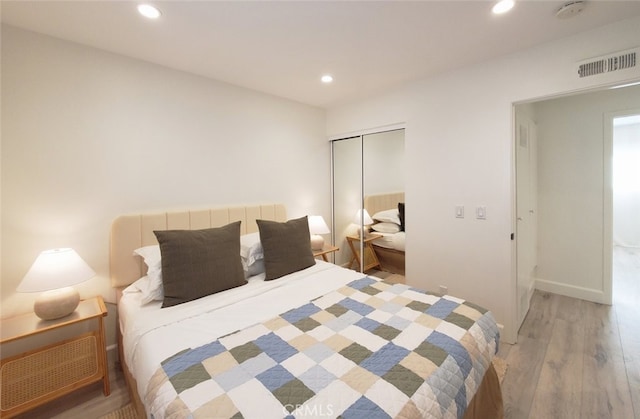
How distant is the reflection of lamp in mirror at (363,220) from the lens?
3428 millimetres

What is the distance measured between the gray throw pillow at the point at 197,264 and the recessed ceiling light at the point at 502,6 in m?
2.33

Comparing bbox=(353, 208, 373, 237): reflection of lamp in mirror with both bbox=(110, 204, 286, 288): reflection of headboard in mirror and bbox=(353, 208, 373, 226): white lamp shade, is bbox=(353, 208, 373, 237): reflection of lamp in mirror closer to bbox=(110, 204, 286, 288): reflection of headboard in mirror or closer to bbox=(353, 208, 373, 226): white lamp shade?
bbox=(353, 208, 373, 226): white lamp shade

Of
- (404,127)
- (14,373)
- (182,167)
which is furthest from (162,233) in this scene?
(404,127)

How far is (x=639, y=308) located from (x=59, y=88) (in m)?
5.54

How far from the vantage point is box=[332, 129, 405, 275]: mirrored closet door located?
3.08m

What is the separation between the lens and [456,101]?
2.49 meters

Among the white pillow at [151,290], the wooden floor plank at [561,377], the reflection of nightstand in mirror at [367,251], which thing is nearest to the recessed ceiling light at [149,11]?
the white pillow at [151,290]

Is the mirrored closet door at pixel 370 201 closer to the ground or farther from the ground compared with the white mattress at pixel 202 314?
farther from the ground

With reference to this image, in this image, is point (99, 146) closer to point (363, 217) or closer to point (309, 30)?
point (309, 30)

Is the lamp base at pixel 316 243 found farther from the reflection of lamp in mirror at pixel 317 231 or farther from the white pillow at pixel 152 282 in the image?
the white pillow at pixel 152 282

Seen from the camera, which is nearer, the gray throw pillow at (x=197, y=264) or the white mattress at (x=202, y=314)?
the white mattress at (x=202, y=314)

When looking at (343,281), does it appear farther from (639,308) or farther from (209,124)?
(639,308)

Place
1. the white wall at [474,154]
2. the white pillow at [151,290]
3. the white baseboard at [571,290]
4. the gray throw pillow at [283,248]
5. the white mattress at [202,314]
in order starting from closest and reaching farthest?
the white mattress at [202,314]
the white pillow at [151,290]
the white wall at [474,154]
the gray throw pillow at [283,248]
the white baseboard at [571,290]

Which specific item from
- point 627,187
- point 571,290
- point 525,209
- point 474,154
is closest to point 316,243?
point 474,154
